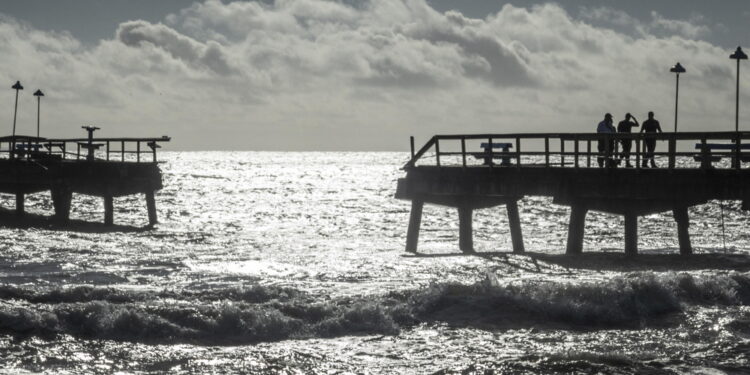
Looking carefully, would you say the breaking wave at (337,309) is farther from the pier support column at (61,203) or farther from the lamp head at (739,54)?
the pier support column at (61,203)

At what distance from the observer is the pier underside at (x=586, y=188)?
2311 cm

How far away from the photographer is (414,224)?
29.3 metres

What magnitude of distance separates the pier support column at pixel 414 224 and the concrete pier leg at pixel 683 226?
7.20 meters

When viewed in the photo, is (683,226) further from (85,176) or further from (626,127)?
(85,176)

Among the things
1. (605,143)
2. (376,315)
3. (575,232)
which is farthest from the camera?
(575,232)

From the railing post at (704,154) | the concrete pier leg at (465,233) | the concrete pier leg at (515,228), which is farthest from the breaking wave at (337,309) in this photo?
the concrete pier leg at (465,233)

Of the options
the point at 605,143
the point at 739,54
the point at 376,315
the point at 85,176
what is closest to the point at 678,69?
the point at 739,54

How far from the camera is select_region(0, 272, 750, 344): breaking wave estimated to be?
1510cm

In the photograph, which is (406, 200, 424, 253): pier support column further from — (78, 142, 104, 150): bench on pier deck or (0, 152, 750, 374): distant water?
(78, 142, 104, 150): bench on pier deck

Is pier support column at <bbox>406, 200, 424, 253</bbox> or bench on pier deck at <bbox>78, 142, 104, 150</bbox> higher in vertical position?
bench on pier deck at <bbox>78, 142, 104, 150</bbox>

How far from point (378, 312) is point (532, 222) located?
39.1 m

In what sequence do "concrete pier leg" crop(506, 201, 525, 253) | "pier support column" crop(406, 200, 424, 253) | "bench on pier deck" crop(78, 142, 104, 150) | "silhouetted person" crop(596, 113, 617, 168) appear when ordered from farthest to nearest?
1. "bench on pier deck" crop(78, 142, 104, 150)
2. "concrete pier leg" crop(506, 201, 525, 253)
3. "pier support column" crop(406, 200, 424, 253)
4. "silhouetted person" crop(596, 113, 617, 168)

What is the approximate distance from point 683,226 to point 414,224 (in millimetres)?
7846

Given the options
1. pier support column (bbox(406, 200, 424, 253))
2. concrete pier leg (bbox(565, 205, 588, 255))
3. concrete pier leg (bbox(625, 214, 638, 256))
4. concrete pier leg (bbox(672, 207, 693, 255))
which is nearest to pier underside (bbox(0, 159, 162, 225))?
pier support column (bbox(406, 200, 424, 253))
